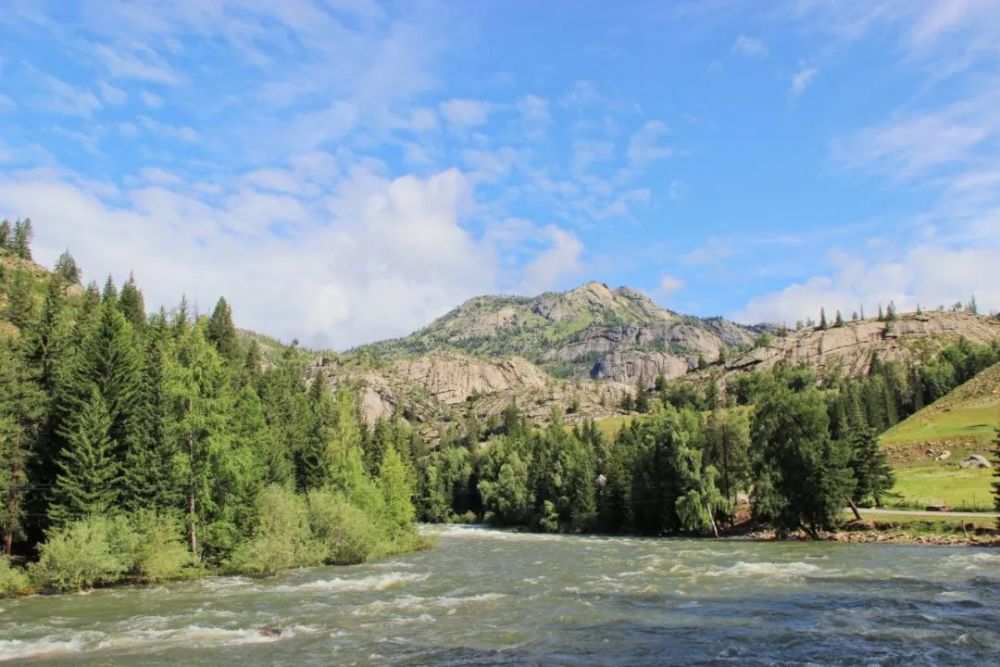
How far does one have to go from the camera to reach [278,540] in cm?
5209

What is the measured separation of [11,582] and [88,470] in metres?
9.33

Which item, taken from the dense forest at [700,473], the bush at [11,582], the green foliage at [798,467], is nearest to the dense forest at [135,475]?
the bush at [11,582]

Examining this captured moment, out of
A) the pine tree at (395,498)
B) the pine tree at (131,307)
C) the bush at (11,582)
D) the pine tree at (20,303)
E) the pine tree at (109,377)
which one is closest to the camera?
the bush at (11,582)

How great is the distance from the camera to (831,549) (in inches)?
2260

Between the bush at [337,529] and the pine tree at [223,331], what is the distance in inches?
2079

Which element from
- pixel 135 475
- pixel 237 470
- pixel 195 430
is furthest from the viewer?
pixel 237 470

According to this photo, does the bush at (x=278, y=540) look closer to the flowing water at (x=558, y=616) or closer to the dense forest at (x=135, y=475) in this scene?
the dense forest at (x=135, y=475)

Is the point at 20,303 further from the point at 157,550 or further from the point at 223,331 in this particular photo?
the point at 157,550

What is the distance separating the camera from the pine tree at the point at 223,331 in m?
107

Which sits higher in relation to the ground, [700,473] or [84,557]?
[700,473]

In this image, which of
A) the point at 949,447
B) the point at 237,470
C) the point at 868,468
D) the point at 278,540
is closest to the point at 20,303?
the point at 237,470

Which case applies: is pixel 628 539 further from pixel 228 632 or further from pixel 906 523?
pixel 228 632

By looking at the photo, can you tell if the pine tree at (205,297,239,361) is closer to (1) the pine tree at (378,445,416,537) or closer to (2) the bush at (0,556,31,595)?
(1) the pine tree at (378,445,416,537)

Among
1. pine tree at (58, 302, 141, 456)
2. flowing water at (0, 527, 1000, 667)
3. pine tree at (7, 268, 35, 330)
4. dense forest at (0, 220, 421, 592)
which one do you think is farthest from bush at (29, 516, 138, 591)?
pine tree at (7, 268, 35, 330)
